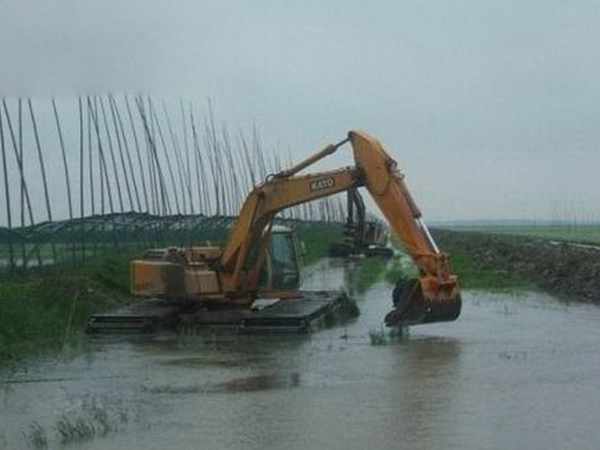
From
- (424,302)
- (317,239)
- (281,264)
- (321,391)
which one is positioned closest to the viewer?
(321,391)

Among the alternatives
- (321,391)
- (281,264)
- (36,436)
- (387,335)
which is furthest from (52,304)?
(36,436)

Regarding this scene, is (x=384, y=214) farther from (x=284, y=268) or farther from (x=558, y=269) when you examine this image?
(x=558, y=269)

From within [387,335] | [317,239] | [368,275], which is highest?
[317,239]

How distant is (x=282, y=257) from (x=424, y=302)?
19.4ft

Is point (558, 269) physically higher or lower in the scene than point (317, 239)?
lower

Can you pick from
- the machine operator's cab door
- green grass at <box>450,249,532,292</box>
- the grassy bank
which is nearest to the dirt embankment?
green grass at <box>450,249,532,292</box>

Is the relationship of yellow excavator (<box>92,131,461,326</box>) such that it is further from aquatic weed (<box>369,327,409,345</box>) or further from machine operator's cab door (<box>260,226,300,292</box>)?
aquatic weed (<box>369,327,409,345</box>)

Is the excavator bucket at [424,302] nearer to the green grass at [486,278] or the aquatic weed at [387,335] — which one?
the aquatic weed at [387,335]

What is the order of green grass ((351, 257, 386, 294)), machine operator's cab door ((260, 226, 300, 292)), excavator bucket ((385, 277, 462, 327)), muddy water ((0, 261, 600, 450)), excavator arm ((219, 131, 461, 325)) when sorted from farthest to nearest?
green grass ((351, 257, 386, 294)), machine operator's cab door ((260, 226, 300, 292)), excavator arm ((219, 131, 461, 325)), excavator bucket ((385, 277, 462, 327)), muddy water ((0, 261, 600, 450))

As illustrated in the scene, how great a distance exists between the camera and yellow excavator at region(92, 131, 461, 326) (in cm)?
2069

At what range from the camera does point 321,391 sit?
A: 48.3 ft

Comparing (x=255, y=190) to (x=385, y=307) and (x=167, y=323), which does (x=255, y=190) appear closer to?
(x=167, y=323)

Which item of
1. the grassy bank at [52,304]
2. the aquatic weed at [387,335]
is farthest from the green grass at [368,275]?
the aquatic weed at [387,335]

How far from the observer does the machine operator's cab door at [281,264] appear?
25.2m
